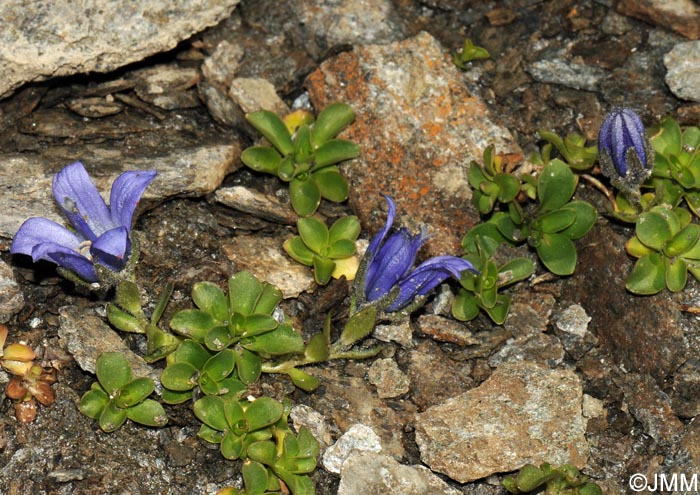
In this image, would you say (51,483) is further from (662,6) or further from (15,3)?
(662,6)

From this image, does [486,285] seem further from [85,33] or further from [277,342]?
[85,33]

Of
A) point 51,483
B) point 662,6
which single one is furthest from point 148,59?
point 662,6

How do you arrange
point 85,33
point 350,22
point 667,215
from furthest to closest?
1. point 350,22
2. point 85,33
3. point 667,215

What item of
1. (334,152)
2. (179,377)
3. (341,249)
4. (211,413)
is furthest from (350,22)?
(211,413)

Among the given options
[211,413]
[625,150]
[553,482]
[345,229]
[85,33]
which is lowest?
[553,482]

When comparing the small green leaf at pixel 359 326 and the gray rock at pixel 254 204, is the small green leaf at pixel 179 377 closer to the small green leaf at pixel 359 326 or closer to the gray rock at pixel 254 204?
the small green leaf at pixel 359 326

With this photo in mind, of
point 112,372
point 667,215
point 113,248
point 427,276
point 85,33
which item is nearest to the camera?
point 113,248
